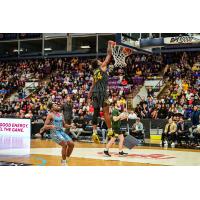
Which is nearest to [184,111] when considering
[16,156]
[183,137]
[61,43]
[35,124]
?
[183,137]

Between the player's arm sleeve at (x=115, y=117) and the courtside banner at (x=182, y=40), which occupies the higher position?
the courtside banner at (x=182, y=40)

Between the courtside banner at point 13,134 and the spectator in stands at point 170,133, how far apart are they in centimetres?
632

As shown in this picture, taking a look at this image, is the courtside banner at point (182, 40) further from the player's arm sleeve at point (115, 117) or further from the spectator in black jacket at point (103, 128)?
the player's arm sleeve at point (115, 117)

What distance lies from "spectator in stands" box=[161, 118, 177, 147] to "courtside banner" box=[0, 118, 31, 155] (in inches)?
249

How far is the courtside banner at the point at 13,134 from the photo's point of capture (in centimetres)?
1314

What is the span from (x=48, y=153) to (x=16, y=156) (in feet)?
4.30

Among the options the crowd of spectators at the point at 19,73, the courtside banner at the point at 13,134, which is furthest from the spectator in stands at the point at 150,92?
the courtside banner at the point at 13,134

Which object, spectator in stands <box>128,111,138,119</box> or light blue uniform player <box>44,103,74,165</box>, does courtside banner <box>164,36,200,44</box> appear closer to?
spectator in stands <box>128,111,138,119</box>

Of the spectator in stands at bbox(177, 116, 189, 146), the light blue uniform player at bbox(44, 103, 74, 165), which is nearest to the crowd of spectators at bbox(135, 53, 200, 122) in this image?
the spectator in stands at bbox(177, 116, 189, 146)

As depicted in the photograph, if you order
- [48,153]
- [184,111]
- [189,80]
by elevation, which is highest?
[189,80]

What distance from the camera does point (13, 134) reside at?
1312 cm

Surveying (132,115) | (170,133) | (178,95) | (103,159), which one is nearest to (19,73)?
(132,115)
